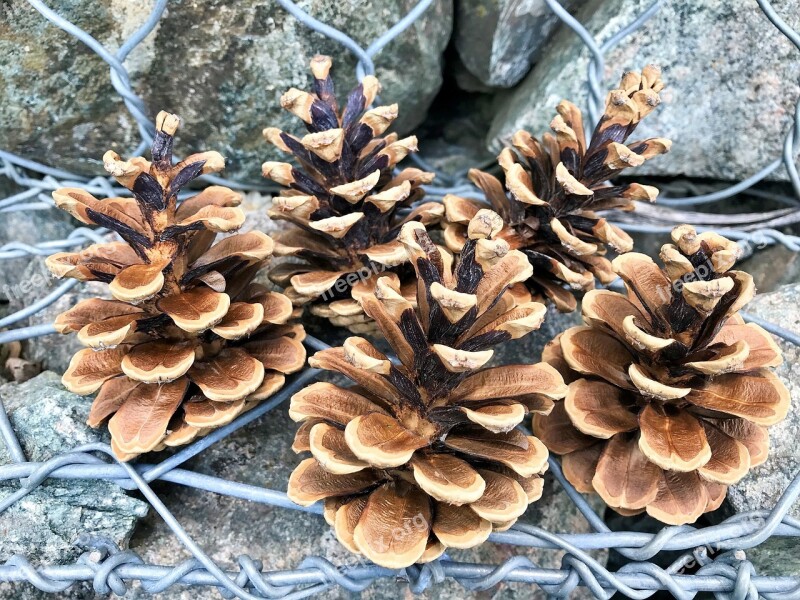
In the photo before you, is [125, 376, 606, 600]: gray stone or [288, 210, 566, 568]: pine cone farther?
[125, 376, 606, 600]: gray stone

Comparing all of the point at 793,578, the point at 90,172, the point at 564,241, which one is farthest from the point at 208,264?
the point at 793,578

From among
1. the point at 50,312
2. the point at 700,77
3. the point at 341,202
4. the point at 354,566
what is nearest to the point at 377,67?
the point at 341,202

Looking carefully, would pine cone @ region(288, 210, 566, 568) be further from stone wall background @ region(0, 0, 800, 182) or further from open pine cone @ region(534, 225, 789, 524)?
stone wall background @ region(0, 0, 800, 182)

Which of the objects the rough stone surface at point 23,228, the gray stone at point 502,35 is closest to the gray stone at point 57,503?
the rough stone surface at point 23,228

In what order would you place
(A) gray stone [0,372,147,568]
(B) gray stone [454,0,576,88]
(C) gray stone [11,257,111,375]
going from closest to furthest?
(A) gray stone [0,372,147,568]
(C) gray stone [11,257,111,375]
(B) gray stone [454,0,576,88]

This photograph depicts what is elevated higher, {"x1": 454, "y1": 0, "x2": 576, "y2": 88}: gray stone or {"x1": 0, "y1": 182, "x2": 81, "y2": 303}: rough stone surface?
{"x1": 454, "y1": 0, "x2": 576, "y2": 88}: gray stone

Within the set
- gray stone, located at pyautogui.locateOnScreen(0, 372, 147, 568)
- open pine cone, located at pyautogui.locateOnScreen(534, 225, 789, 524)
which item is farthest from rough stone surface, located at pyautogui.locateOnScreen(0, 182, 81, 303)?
open pine cone, located at pyautogui.locateOnScreen(534, 225, 789, 524)

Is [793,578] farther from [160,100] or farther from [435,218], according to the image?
[160,100]

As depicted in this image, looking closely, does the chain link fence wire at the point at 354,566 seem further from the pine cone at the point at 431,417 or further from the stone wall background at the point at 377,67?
the stone wall background at the point at 377,67
